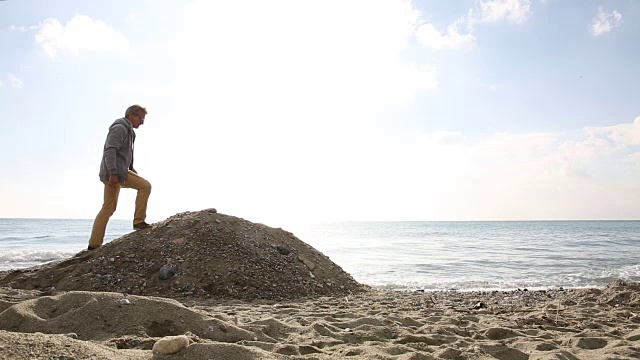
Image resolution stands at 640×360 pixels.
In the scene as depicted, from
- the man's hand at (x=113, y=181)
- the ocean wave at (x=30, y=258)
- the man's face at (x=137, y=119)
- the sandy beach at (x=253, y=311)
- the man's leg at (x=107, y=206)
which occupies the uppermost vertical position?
the man's face at (x=137, y=119)

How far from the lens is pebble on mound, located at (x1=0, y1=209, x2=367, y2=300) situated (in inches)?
221

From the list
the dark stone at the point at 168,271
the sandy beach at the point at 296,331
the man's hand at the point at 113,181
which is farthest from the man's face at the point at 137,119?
the sandy beach at the point at 296,331

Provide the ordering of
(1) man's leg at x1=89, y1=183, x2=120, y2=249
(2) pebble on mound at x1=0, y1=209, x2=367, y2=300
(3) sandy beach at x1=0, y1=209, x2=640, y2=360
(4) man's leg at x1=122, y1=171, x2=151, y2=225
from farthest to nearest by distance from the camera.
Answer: (4) man's leg at x1=122, y1=171, x2=151, y2=225
(1) man's leg at x1=89, y1=183, x2=120, y2=249
(2) pebble on mound at x1=0, y1=209, x2=367, y2=300
(3) sandy beach at x1=0, y1=209, x2=640, y2=360

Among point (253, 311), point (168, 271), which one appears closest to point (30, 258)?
point (168, 271)

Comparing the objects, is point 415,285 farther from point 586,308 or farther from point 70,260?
point 70,260

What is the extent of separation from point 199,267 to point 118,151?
201 cm

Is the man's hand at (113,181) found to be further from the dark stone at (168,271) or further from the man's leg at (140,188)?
the dark stone at (168,271)

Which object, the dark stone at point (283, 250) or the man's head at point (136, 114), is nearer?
the man's head at point (136, 114)

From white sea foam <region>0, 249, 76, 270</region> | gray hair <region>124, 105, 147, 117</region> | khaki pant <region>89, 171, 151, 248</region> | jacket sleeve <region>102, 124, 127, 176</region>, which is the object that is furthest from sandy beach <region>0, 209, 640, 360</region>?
white sea foam <region>0, 249, 76, 270</region>

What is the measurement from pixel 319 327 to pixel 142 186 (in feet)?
13.6

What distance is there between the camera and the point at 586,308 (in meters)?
4.90

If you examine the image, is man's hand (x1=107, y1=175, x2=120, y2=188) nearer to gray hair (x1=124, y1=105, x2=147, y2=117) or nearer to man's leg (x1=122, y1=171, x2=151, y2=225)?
man's leg (x1=122, y1=171, x2=151, y2=225)

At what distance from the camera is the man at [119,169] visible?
604 cm

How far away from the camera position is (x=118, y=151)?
6.16 m
